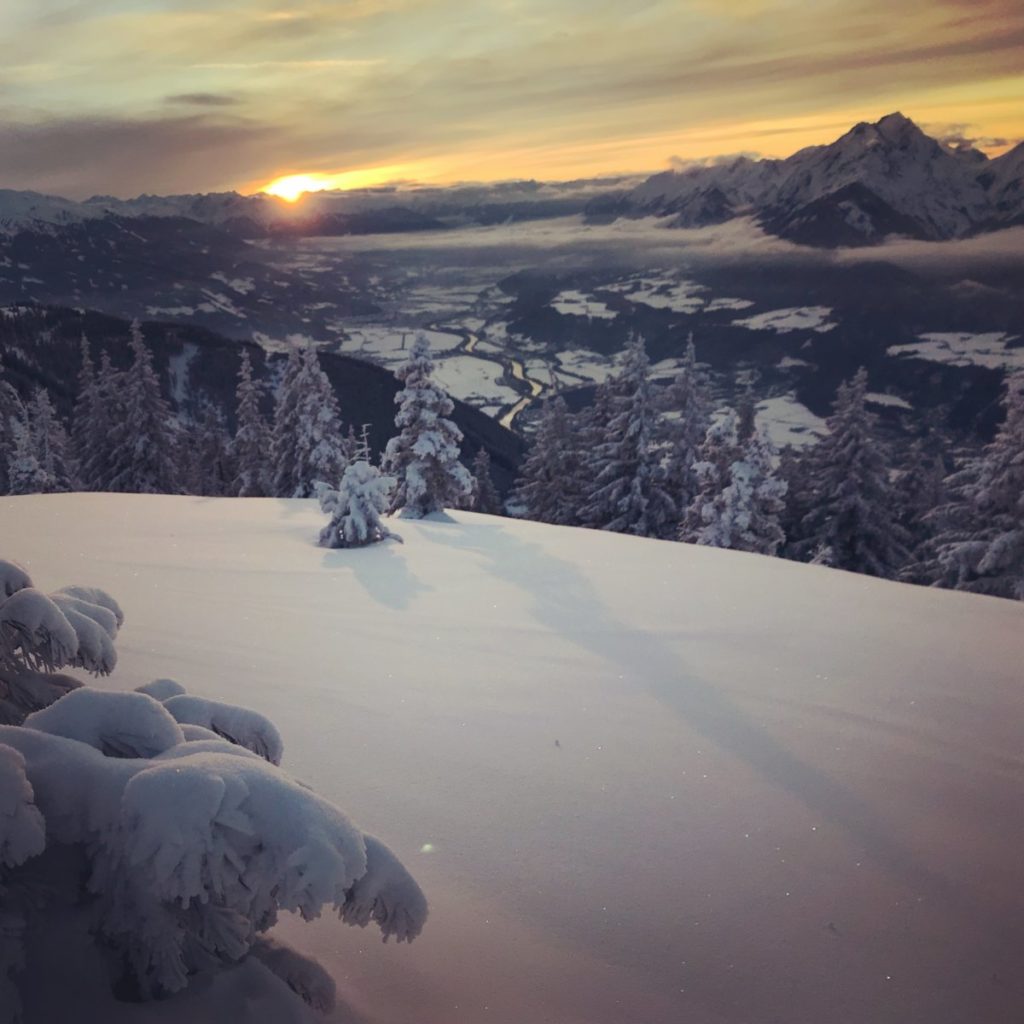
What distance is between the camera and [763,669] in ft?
21.7

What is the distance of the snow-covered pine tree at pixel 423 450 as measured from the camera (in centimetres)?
1808

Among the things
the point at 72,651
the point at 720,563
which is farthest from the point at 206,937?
the point at 720,563

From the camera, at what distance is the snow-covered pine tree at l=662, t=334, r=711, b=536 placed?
1144 inches

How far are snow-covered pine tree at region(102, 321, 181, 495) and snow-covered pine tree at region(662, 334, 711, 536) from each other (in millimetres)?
23738

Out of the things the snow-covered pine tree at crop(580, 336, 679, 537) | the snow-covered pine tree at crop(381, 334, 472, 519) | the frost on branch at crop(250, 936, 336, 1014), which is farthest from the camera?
the snow-covered pine tree at crop(580, 336, 679, 537)

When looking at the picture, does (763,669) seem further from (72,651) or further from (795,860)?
(72,651)

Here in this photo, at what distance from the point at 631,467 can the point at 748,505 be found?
→ 608 centimetres

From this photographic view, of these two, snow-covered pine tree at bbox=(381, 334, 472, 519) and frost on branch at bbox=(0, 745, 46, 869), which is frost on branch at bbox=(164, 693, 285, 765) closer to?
frost on branch at bbox=(0, 745, 46, 869)

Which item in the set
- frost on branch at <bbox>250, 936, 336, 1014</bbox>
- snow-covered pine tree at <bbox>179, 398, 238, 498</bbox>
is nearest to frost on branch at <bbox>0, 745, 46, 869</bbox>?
frost on branch at <bbox>250, 936, 336, 1014</bbox>

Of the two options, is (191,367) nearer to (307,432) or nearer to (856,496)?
(307,432)

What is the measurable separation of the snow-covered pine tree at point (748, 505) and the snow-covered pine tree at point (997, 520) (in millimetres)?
5180

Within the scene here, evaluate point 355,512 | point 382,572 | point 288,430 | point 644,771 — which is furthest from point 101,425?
point 644,771

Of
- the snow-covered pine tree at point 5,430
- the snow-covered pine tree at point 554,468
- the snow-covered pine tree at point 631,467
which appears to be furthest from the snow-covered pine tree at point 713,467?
the snow-covered pine tree at point 5,430

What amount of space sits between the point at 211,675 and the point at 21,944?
4108 millimetres
